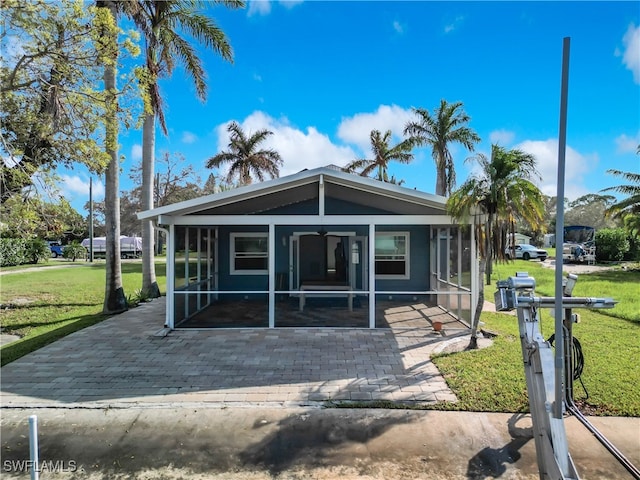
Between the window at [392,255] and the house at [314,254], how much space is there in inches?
1.2

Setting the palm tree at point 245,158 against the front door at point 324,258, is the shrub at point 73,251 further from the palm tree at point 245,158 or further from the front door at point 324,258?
the front door at point 324,258

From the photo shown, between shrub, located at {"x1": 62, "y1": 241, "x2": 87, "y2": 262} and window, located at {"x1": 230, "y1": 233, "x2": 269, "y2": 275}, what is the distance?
96.9 ft

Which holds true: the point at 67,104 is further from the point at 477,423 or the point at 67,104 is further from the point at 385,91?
the point at 385,91

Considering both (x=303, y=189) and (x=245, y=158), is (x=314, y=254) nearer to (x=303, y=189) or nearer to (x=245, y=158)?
(x=303, y=189)

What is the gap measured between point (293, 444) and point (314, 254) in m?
8.17

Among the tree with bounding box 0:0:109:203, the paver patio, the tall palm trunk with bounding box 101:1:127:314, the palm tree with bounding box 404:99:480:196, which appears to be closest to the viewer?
the paver patio

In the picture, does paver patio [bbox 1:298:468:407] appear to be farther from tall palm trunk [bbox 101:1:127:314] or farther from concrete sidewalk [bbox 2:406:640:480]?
tall palm trunk [bbox 101:1:127:314]

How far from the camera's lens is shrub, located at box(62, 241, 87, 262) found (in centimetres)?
3445

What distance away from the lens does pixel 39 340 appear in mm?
7594

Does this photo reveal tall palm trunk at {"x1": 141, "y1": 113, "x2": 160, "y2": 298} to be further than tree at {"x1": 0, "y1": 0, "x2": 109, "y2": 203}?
Yes

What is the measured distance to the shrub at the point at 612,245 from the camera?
88.2ft

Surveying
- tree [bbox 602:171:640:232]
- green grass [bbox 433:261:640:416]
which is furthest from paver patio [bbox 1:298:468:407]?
tree [bbox 602:171:640:232]

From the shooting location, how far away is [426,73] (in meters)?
13.5

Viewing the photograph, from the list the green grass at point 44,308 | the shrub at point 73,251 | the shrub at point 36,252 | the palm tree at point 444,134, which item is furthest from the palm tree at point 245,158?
the shrub at point 73,251
